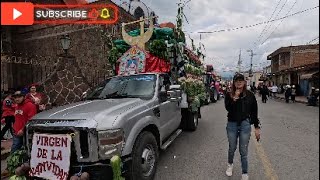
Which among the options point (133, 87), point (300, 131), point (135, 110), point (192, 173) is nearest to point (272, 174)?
point (192, 173)

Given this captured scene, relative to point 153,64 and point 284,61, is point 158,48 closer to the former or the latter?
point 153,64

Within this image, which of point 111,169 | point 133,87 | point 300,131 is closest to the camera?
point 111,169

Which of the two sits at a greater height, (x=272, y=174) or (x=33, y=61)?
(x=33, y=61)

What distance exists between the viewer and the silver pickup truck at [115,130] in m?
3.70

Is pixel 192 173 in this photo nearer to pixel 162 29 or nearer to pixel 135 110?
pixel 135 110

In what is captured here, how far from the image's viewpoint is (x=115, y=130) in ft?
12.4

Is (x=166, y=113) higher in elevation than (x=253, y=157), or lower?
higher

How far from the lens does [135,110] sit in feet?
14.5

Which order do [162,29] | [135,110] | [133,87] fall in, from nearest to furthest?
1. [135,110]
2. [133,87]
3. [162,29]

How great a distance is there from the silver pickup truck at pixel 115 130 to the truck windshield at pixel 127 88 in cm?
2

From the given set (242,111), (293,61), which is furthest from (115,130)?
(293,61)

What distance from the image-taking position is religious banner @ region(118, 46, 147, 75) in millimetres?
7757

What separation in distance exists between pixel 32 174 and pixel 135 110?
1.62 m

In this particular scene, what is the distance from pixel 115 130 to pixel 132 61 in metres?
4.35
